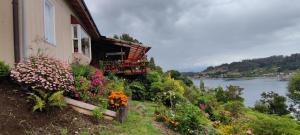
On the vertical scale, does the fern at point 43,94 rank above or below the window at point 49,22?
below

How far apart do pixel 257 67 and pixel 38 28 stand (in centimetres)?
9471

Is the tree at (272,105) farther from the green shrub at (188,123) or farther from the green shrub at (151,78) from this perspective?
the green shrub at (188,123)

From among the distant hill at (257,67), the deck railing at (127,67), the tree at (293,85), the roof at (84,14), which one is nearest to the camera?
the roof at (84,14)

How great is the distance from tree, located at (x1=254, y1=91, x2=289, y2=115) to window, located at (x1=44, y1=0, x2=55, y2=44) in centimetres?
3012

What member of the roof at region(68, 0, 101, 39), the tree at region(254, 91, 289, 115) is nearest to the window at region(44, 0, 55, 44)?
the roof at region(68, 0, 101, 39)

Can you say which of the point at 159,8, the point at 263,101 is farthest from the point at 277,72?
the point at 159,8

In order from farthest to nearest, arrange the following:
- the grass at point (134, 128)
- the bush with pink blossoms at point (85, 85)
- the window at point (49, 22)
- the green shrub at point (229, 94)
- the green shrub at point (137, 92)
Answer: the green shrub at point (229, 94) < the green shrub at point (137, 92) < the window at point (49, 22) < the bush with pink blossoms at point (85, 85) < the grass at point (134, 128)

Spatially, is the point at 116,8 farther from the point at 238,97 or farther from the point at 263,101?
the point at 263,101

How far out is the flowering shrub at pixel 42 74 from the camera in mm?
6242

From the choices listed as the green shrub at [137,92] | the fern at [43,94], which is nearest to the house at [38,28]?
the fern at [43,94]

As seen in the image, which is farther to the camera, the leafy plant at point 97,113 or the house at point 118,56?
the house at point 118,56

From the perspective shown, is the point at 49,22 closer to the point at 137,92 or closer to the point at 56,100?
A: the point at 56,100

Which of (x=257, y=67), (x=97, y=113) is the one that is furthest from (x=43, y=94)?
(x=257, y=67)

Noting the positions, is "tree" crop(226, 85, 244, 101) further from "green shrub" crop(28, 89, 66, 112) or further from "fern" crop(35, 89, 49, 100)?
"fern" crop(35, 89, 49, 100)
